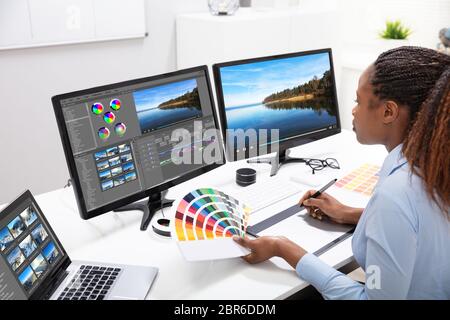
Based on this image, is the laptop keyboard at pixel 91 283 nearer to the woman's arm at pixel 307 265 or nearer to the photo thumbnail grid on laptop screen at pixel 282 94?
the woman's arm at pixel 307 265

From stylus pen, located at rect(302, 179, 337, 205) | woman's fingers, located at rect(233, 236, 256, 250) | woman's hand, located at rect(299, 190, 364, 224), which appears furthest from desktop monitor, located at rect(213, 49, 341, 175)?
woman's fingers, located at rect(233, 236, 256, 250)

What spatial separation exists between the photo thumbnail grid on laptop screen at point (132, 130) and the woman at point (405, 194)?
54 centimetres

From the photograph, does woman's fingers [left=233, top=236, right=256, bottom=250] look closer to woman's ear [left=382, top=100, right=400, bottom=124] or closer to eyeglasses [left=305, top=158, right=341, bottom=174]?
woman's ear [left=382, top=100, right=400, bottom=124]

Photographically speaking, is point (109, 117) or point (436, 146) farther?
point (109, 117)

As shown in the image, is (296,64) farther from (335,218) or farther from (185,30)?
(185,30)

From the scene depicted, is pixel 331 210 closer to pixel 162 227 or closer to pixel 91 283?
pixel 162 227

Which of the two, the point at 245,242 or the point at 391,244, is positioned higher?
the point at 391,244

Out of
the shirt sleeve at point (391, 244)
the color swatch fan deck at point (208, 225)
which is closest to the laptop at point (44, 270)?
the color swatch fan deck at point (208, 225)

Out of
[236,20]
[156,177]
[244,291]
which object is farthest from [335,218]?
[236,20]

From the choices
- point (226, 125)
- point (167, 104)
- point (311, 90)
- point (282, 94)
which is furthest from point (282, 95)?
point (167, 104)

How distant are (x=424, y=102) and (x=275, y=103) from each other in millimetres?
767

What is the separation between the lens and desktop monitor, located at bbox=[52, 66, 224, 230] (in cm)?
130

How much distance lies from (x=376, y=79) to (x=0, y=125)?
85.7 inches

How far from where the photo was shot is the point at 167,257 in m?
1.27
